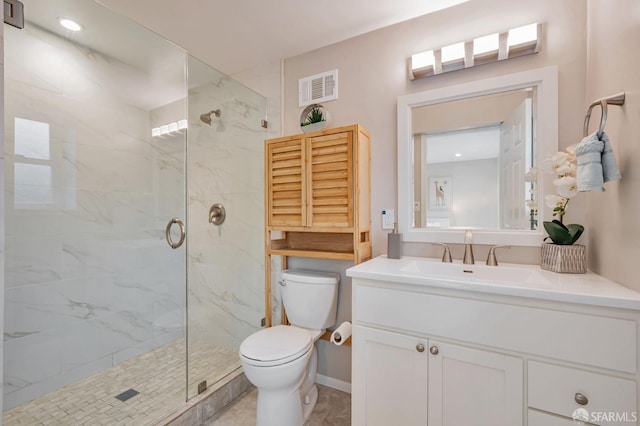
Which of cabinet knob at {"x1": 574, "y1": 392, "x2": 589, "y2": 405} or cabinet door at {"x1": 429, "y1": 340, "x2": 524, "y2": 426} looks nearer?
cabinet knob at {"x1": 574, "y1": 392, "x2": 589, "y2": 405}

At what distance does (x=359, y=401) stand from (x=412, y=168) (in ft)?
4.16

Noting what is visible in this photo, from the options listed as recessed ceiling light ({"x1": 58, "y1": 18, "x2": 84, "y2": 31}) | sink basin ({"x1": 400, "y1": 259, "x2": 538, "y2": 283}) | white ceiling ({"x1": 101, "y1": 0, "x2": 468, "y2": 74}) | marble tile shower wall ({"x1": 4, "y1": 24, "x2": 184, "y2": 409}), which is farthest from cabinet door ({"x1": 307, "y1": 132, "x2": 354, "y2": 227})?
recessed ceiling light ({"x1": 58, "y1": 18, "x2": 84, "y2": 31})

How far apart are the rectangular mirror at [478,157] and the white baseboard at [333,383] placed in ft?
3.55

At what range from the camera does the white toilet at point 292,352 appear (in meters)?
1.39

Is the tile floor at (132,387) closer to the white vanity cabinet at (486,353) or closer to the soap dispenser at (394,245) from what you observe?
the white vanity cabinet at (486,353)

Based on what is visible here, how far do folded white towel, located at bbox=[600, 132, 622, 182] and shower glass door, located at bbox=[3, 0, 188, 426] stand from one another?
2257mm

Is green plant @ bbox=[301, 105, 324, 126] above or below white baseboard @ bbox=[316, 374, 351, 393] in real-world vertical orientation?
above

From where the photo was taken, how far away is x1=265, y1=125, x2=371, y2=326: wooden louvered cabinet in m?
1.65

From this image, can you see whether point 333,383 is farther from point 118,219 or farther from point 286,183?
point 118,219

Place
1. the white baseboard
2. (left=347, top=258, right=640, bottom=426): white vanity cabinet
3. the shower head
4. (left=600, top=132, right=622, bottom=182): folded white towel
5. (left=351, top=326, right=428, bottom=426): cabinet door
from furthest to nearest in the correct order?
the shower head < the white baseboard < (left=351, top=326, right=428, bottom=426): cabinet door < (left=600, top=132, right=622, bottom=182): folded white towel < (left=347, top=258, right=640, bottom=426): white vanity cabinet

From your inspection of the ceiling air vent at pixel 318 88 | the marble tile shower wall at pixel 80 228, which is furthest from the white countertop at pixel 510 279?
the marble tile shower wall at pixel 80 228

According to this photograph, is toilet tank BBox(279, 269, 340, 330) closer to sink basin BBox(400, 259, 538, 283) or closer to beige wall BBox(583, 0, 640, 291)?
sink basin BBox(400, 259, 538, 283)

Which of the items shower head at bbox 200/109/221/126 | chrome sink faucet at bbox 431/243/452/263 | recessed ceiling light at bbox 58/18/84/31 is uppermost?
recessed ceiling light at bbox 58/18/84/31

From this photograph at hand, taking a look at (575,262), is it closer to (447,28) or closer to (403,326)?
(403,326)
